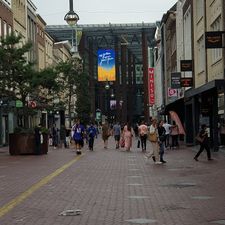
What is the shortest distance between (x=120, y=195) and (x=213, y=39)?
51.5ft

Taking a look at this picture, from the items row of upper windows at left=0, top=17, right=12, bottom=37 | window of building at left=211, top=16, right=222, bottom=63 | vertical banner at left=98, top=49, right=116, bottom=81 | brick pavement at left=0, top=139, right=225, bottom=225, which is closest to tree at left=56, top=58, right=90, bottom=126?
vertical banner at left=98, top=49, right=116, bottom=81

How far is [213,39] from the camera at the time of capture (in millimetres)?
28188

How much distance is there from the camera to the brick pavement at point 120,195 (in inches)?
416

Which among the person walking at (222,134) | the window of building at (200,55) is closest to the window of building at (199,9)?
the window of building at (200,55)

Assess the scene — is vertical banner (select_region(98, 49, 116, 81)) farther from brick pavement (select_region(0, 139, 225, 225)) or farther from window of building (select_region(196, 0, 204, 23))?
brick pavement (select_region(0, 139, 225, 225))

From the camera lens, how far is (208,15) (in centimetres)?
3584

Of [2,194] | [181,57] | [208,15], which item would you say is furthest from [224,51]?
[181,57]

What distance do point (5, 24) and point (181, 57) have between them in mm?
14677

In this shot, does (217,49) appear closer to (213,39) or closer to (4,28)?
(213,39)

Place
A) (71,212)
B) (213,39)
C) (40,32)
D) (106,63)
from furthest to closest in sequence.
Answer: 1. (40,32)
2. (106,63)
3. (213,39)
4. (71,212)

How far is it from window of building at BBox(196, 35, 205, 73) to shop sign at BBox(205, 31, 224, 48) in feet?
34.2

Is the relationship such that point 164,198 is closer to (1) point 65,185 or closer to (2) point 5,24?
(1) point 65,185

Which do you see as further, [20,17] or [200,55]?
[20,17]

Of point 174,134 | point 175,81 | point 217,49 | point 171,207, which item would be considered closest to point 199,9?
point 175,81
